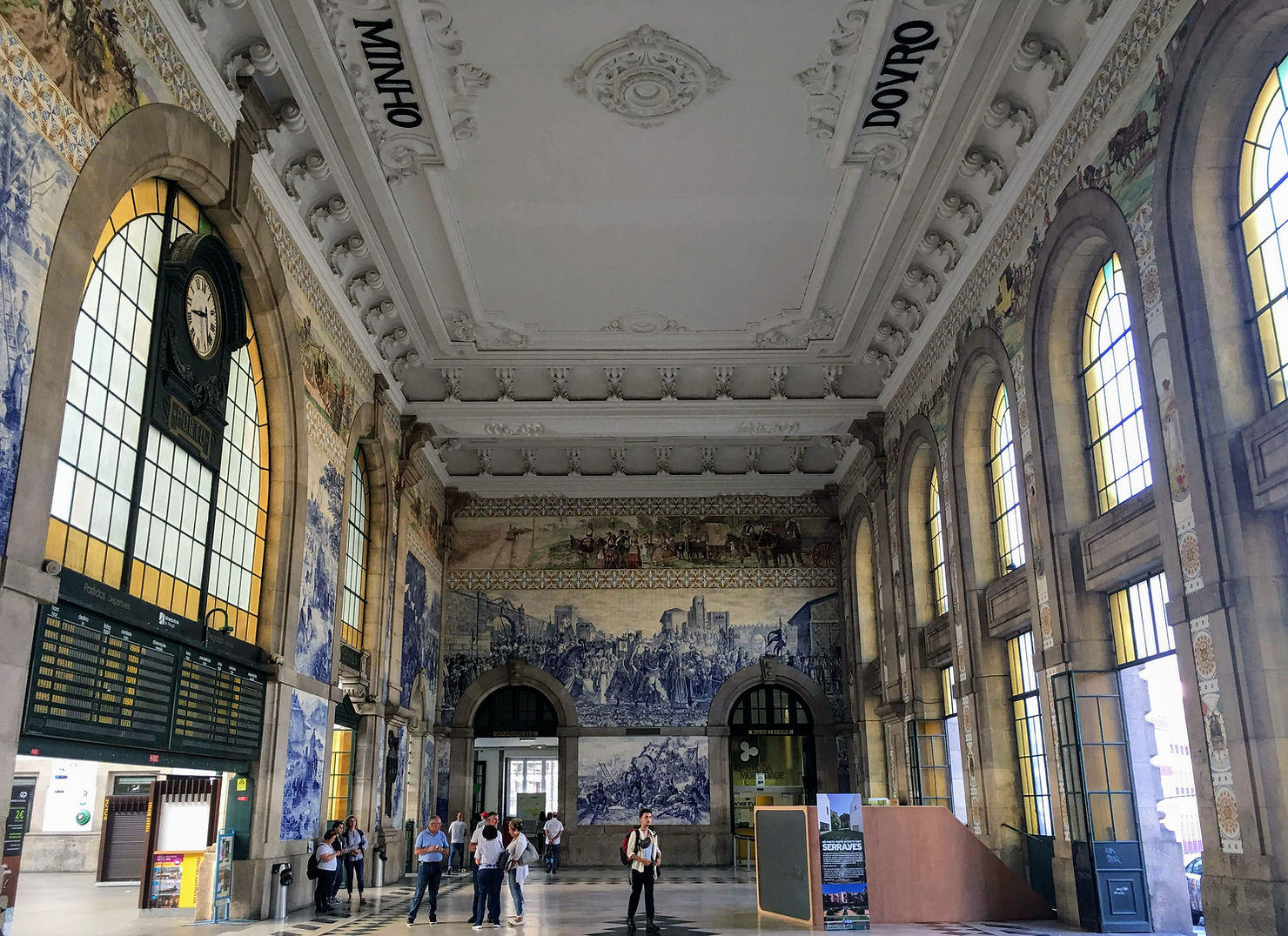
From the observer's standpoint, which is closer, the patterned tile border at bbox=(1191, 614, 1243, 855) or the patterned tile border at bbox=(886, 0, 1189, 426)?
the patterned tile border at bbox=(1191, 614, 1243, 855)

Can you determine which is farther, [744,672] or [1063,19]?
[744,672]

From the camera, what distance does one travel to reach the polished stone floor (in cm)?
1077

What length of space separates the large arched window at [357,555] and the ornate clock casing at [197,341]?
15.8ft

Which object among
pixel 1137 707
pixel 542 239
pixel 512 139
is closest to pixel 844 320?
pixel 542 239

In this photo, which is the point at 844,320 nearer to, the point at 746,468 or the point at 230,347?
the point at 746,468

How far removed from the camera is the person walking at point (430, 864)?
1155 centimetres

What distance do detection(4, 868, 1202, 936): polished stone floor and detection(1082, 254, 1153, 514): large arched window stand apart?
4701 mm

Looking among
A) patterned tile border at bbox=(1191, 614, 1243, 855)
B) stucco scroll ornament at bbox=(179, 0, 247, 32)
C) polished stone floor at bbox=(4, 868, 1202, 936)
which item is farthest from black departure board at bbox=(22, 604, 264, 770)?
patterned tile border at bbox=(1191, 614, 1243, 855)

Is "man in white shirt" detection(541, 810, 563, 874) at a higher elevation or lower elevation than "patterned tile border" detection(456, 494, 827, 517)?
lower

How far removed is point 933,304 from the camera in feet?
51.6

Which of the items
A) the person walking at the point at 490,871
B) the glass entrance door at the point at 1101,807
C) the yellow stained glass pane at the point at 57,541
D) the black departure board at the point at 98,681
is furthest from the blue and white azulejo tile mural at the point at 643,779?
the yellow stained glass pane at the point at 57,541

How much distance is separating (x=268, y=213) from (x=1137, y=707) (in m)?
11.3

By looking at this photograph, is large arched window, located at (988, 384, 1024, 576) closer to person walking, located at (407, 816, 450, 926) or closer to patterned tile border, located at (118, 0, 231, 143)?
person walking, located at (407, 816, 450, 926)

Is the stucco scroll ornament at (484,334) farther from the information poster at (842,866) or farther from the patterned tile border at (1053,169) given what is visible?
the information poster at (842,866)
